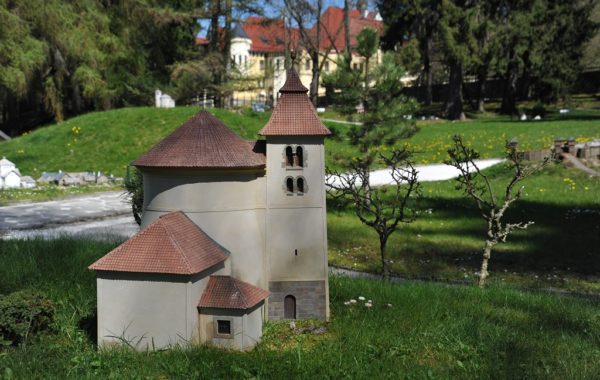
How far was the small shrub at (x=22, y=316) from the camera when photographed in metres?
10.4

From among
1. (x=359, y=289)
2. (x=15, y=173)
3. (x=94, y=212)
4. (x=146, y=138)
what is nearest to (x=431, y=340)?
(x=359, y=289)

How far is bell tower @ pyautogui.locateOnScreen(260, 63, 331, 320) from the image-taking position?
465 inches

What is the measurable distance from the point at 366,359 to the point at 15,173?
25.3 metres

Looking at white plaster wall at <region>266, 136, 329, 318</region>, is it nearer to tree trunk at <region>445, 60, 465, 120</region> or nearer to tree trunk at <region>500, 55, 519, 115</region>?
tree trunk at <region>445, 60, 465, 120</region>

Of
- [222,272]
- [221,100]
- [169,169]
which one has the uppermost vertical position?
[221,100]

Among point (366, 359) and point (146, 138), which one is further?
point (146, 138)

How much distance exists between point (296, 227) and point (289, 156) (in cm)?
143

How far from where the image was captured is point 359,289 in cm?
1405

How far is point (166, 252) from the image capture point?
1030cm

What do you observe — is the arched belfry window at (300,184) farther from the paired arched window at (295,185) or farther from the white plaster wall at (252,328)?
the white plaster wall at (252,328)

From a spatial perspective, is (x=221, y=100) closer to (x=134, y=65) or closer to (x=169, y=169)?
(x=134, y=65)

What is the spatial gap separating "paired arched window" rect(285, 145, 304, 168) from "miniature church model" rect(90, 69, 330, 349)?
0.07ft

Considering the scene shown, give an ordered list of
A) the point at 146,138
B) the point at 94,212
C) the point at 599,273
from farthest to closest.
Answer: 1. the point at 146,138
2. the point at 94,212
3. the point at 599,273

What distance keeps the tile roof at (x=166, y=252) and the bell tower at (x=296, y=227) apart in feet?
4.26
